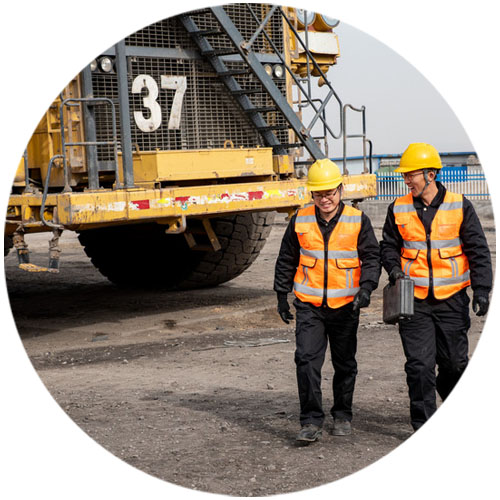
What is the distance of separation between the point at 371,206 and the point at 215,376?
50.8ft

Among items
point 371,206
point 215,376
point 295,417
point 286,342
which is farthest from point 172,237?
A: point 371,206

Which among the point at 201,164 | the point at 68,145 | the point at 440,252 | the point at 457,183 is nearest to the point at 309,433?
the point at 440,252

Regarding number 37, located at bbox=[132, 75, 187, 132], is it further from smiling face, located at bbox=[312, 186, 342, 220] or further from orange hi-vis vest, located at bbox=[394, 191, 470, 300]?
orange hi-vis vest, located at bbox=[394, 191, 470, 300]

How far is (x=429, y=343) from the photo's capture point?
514 centimetres

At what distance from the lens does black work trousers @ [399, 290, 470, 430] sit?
202 inches

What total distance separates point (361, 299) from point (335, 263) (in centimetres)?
29

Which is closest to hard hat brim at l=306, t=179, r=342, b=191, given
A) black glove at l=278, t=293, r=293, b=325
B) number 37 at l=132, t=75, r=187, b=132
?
black glove at l=278, t=293, r=293, b=325

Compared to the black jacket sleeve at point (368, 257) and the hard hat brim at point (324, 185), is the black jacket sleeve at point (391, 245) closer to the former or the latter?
the black jacket sleeve at point (368, 257)

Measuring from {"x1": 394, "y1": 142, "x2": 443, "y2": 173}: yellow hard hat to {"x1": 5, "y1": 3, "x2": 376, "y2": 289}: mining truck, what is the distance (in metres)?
2.97

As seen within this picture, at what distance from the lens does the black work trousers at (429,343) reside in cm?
513

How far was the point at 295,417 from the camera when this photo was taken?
571cm

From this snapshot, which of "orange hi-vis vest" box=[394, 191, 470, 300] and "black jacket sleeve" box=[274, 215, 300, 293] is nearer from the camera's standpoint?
"orange hi-vis vest" box=[394, 191, 470, 300]

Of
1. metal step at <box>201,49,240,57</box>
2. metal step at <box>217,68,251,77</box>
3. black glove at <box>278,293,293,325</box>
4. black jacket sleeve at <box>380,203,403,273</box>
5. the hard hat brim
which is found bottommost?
black glove at <box>278,293,293,325</box>

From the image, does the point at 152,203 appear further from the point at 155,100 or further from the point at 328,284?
the point at 328,284
